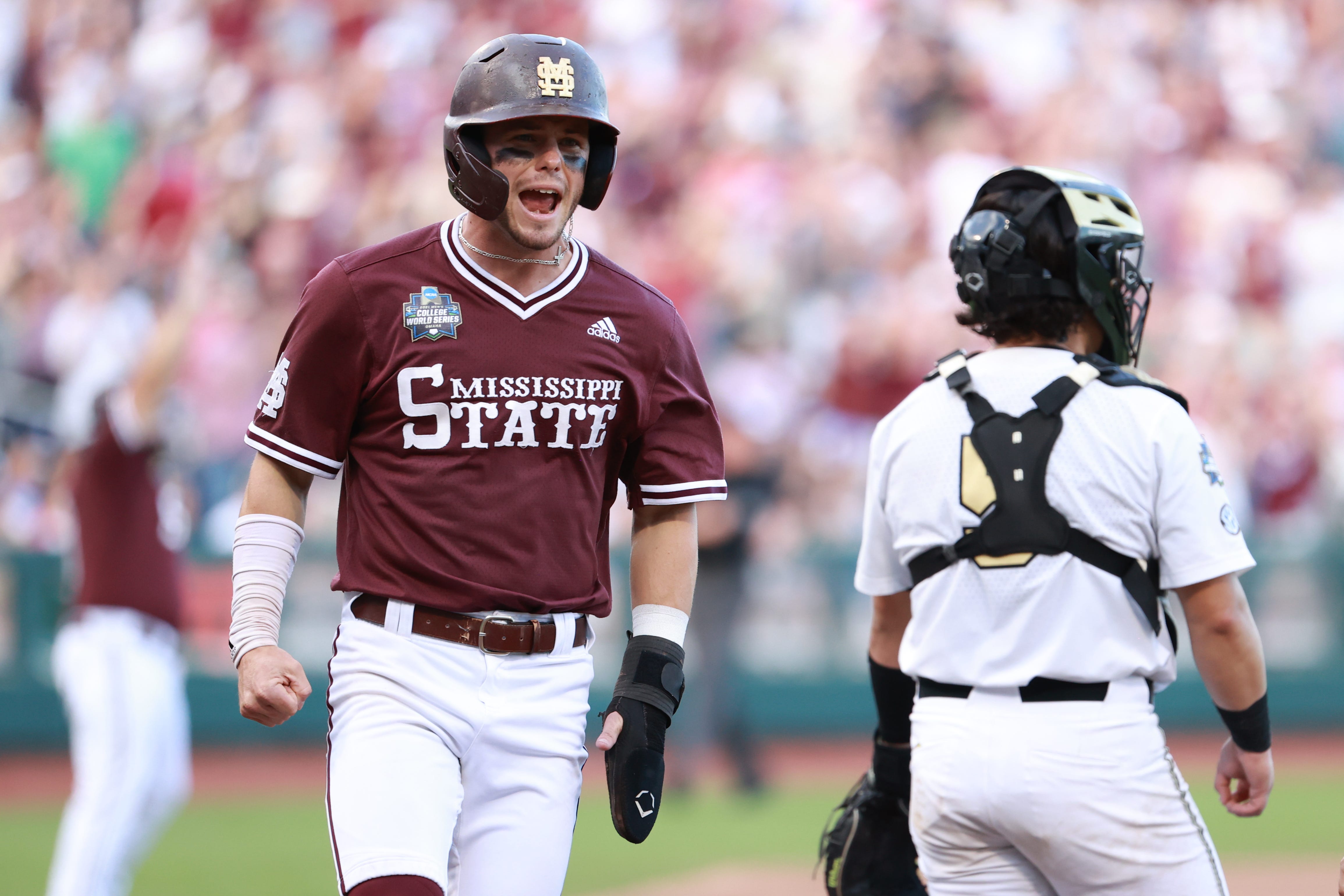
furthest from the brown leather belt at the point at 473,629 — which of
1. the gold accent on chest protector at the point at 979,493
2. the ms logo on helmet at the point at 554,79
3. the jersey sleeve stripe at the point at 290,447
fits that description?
the ms logo on helmet at the point at 554,79

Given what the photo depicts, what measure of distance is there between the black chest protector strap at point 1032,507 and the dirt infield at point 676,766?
24.5 ft

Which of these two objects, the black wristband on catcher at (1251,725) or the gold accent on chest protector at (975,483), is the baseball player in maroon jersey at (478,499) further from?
the black wristband on catcher at (1251,725)

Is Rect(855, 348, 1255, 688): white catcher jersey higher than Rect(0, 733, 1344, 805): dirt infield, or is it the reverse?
Rect(855, 348, 1255, 688): white catcher jersey

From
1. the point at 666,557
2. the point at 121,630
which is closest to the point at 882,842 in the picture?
the point at 666,557

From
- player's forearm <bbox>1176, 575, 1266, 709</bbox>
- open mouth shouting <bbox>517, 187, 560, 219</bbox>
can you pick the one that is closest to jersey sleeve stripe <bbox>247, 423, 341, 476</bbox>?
open mouth shouting <bbox>517, 187, 560, 219</bbox>

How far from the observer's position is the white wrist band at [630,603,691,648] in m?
3.71

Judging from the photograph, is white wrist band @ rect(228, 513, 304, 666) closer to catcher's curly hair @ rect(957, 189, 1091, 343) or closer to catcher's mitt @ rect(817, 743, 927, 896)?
catcher's mitt @ rect(817, 743, 927, 896)

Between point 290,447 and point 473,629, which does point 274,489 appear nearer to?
point 290,447

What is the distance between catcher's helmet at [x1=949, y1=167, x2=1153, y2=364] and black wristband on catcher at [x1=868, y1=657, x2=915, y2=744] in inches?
35.5

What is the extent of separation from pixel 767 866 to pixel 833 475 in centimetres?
488

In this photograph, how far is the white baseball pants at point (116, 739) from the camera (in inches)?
227

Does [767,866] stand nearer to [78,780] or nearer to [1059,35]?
[78,780]

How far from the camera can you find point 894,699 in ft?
12.4

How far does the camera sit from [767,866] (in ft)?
27.0
